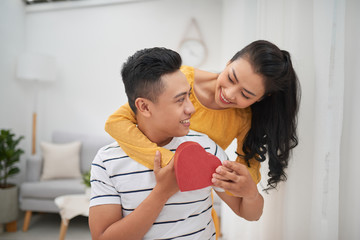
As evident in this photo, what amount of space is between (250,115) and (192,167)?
57cm

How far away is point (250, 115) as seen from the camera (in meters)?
1.34

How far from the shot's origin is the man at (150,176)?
0.92 metres

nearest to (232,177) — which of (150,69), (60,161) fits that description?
(150,69)

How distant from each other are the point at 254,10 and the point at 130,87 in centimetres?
110

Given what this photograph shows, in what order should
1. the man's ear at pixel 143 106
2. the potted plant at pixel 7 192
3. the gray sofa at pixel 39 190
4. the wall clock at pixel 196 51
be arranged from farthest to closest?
the wall clock at pixel 196 51
the gray sofa at pixel 39 190
the potted plant at pixel 7 192
the man's ear at pixel 143 106

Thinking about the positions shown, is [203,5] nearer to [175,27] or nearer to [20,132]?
[175,27]

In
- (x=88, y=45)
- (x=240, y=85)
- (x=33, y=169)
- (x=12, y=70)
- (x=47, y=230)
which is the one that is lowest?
(x=47, y=230)

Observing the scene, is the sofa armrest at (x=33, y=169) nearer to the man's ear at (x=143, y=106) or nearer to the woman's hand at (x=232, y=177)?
the man's ear at (x=143, y=106)

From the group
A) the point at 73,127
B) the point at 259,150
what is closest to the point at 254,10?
the point at 259,150

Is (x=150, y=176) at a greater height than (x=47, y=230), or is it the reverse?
(x=150, y=176)

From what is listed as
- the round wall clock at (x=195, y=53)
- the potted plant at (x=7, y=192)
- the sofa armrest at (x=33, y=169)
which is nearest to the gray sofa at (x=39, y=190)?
the sofa armrest at (x=33, y=169)

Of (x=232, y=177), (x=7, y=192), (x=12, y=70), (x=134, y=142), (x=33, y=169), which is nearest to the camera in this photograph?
(x=232, y=177)

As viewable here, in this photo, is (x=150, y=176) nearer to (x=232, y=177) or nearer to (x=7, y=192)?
(x=232, y=177)

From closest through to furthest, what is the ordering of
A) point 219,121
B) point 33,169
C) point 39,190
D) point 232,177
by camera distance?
point 232,177 < point 219,121 < point 39,190 < point 33,169
